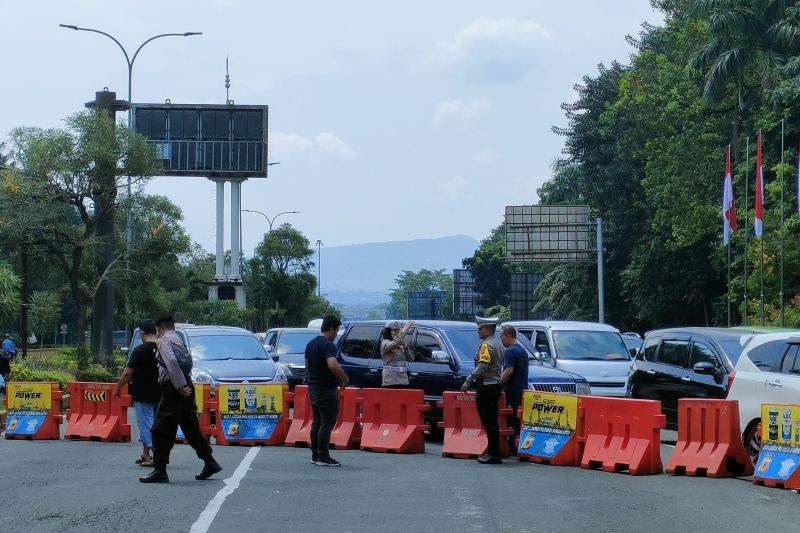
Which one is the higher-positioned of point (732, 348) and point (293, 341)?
point (732, 348)

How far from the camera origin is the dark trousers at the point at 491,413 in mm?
15133

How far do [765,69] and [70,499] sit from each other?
119ft

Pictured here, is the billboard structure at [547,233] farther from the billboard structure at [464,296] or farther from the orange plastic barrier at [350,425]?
the billboard structure at [464,296]

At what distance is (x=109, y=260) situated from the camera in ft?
116

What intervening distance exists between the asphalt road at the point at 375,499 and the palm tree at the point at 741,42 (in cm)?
3134

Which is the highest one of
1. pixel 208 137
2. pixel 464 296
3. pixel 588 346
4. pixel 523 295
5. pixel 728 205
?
pixel 208 137

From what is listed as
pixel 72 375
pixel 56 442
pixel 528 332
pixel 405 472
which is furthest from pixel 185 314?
pixel 405 472

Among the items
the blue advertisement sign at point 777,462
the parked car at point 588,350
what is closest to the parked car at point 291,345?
the parked car at point 588,350

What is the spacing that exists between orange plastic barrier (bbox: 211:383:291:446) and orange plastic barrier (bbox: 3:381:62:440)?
9.22ft

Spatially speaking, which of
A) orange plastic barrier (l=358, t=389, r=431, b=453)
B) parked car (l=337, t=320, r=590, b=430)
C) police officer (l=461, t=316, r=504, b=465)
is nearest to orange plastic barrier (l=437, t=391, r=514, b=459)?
orange plastic barrier (l=358, t=389, r=431, b=453)

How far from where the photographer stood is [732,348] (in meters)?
18.1

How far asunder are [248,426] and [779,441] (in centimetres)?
777

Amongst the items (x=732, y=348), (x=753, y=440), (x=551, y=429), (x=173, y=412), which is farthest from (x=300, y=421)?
(x=753, y=440)

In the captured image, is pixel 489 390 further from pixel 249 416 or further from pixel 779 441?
pixel 249 416
